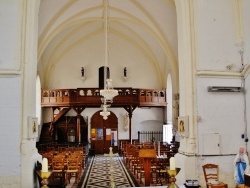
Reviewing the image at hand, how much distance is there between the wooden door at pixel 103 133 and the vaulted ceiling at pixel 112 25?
4891mm

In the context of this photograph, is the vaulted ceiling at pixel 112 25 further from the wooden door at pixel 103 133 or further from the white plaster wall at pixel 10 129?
the white plaster wall at pixel 10 129

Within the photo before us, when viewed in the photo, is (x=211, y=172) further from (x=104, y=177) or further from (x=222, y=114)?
(x=104, y=177)

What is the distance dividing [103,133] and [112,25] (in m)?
7.55

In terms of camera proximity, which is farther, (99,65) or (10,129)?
(99,65)

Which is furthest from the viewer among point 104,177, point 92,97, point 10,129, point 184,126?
point 92,97

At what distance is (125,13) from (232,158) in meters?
10.5

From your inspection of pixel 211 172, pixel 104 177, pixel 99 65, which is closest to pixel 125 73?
pixel 99 65

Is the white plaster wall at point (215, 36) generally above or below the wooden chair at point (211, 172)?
above

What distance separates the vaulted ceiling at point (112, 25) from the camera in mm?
14000

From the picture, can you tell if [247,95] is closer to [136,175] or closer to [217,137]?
[217,137]

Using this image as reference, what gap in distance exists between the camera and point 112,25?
19.7 metres

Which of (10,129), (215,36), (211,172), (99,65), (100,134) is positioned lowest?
(211,172)

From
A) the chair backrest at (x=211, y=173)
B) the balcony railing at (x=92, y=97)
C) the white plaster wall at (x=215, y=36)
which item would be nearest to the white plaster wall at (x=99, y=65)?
the balcony railing at (x=92, y=97)

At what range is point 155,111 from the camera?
2192 cm
